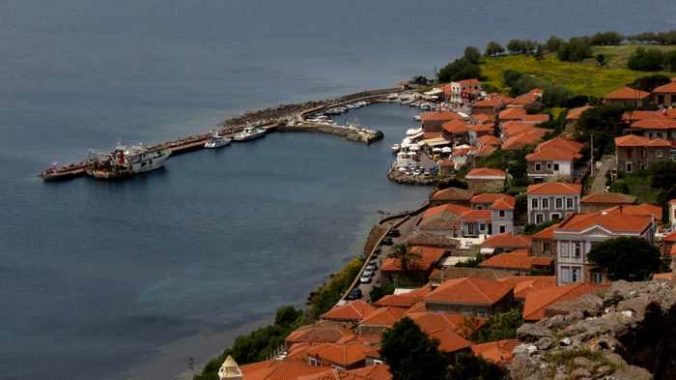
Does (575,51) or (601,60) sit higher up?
(575,51)

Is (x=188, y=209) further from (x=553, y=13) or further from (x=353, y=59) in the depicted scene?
(x=553, y=13)

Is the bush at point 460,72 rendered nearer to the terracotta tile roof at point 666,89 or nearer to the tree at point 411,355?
the terracotta tile roof at point 666,89

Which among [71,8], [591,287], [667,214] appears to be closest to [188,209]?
[667,214]

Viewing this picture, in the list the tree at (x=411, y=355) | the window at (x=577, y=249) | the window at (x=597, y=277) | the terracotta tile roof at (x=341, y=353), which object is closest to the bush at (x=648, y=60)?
the window at (x=577, y=249)

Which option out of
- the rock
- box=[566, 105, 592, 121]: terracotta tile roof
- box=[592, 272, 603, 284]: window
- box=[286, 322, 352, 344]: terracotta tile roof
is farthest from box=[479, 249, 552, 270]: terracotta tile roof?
the rock

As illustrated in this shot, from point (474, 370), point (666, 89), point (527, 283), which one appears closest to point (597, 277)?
point (527, 283)

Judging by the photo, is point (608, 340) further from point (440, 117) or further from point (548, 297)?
point (440, 117)
